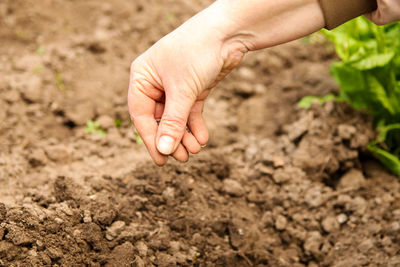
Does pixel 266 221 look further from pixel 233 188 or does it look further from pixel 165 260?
pixel 165 260

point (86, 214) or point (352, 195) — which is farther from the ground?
point (86, 214)

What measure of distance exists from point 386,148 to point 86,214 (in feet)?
6.54

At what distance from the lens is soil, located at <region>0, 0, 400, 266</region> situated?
2031 mm

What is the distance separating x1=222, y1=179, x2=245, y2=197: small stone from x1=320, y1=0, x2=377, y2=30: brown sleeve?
119 cm

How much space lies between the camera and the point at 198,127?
2.03m

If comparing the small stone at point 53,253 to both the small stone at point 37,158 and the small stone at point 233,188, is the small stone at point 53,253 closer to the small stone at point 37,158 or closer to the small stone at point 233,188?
the small stone at point 37,158

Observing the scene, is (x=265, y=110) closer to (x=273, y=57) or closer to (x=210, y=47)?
(x=273, y=57)

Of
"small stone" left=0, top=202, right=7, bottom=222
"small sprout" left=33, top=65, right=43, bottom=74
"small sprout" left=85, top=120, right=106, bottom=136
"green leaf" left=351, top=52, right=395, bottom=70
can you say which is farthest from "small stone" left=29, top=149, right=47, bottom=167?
"green leaf" left=351, top=52, right=395, bottom=70

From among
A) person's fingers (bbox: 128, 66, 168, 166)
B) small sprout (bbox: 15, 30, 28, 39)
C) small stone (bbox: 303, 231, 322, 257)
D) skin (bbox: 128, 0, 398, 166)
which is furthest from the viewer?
small sprout (bbox: 15, 30, 28, 39)

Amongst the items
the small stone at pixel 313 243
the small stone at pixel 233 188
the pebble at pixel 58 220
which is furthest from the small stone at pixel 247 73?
the pebble at pixel 58 220

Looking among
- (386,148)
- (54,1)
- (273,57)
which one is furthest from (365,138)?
(54,1)

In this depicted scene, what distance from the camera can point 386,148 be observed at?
8.75ft

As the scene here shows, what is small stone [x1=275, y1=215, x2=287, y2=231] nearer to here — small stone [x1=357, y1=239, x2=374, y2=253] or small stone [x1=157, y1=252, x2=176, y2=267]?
small stone [x1=357, y1=239, x2=374, y2=253]

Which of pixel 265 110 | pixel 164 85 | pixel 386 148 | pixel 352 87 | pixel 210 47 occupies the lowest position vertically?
pixel 265 110
